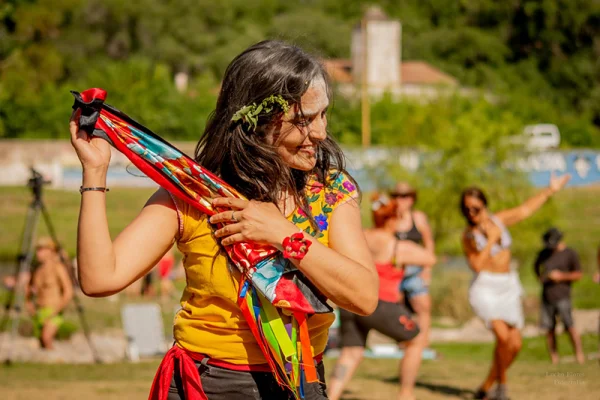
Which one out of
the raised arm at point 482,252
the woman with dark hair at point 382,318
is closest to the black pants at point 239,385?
the woman with dark hair at point 382,318

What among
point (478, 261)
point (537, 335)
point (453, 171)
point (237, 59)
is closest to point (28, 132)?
point (453, 171)

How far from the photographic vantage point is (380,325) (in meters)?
7.57

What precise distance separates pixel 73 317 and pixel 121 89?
29.5 m

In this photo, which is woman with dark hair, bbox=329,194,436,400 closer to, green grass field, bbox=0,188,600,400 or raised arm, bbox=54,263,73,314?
green grass field, bbox=0,188,600,400

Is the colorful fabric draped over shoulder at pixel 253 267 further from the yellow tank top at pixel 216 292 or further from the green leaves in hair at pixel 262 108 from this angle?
the green leaves in hair at pixel 262 108

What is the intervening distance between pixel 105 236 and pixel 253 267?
15.8 inches

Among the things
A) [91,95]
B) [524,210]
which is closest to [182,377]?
[91,95]

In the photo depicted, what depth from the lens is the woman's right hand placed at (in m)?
2.54

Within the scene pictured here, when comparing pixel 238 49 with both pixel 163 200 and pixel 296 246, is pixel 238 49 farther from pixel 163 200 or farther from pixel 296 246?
pixel 296 246

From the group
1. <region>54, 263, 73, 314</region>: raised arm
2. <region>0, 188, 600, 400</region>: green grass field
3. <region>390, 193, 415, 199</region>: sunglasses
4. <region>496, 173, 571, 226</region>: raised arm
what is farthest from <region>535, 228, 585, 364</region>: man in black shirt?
<region>54, 263, 73, 314</region>: raised arm

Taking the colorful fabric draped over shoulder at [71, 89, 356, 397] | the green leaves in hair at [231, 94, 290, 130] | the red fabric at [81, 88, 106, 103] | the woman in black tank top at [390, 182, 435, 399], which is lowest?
the woman in black tank top at [390, 182, 435, 399]

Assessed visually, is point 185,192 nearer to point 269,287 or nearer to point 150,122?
point 269,287

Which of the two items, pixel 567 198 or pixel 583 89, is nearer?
pixel 567 198

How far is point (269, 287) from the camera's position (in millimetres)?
2568
